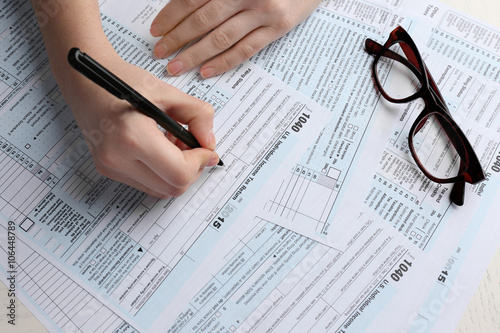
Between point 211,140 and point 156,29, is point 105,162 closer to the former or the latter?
point 211,140

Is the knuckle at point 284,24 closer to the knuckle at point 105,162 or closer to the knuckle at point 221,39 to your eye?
the knuckle at point 221,39

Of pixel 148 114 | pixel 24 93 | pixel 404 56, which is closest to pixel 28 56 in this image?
pixel 24 93

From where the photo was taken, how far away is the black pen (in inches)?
14.4

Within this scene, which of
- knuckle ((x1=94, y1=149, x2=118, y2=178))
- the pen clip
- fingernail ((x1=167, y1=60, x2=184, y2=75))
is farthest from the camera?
fingernail ((x1=167, y1=60, x2=184, y2=75))

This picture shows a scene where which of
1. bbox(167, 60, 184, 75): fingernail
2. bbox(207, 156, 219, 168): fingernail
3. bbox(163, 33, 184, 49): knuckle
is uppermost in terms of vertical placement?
bbox(163, 33, 184, 49): knuckle

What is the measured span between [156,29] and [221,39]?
0.32 feet

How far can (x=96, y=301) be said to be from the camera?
495 mm

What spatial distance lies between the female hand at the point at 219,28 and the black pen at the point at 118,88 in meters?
0.15

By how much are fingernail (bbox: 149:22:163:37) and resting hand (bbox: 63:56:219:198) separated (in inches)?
4.0

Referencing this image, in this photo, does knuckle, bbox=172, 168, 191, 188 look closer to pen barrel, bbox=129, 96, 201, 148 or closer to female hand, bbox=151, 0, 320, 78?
pen barrel, bbox=129, 96, 201, 148

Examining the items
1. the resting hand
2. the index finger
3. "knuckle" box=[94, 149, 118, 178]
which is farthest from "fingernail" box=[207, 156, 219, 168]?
the index finger

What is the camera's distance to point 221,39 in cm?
59

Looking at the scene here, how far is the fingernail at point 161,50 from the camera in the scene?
0.59 metres

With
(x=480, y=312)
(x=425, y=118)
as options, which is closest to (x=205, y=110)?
(x=425, y=118)
